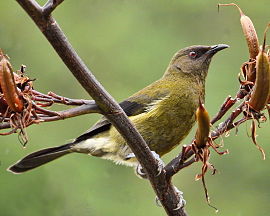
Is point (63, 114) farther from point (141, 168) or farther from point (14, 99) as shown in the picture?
point (141, 168)

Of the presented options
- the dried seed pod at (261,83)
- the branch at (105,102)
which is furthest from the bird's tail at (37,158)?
the dried seed pod at (261,83)

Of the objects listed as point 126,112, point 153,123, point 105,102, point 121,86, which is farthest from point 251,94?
point 121,86

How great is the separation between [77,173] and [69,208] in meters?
0.33

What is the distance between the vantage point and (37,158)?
348cm

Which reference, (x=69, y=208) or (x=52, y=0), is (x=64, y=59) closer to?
(x=52, y=0)

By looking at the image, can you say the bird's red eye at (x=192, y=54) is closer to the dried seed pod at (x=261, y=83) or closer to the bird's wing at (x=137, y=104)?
the bird's wing at (x=137, y=104)

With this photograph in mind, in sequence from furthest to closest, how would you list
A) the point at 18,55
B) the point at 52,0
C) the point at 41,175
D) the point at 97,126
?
the point at 18,55 < the point at 41,175 < the point at 97,126 < the point at 52,0

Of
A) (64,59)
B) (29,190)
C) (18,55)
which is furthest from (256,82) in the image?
(18,55)

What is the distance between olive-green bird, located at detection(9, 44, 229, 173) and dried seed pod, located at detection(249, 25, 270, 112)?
5.63ft

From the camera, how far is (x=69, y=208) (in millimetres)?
4941

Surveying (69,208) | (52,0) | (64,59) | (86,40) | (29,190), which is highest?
(52,0)

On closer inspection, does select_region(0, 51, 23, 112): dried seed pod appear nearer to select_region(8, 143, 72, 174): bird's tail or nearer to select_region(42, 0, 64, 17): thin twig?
select_region(42, 0, 64, 17): thin twig

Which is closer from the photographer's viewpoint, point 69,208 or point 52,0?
point 52,0

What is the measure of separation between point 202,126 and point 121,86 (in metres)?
4.04
